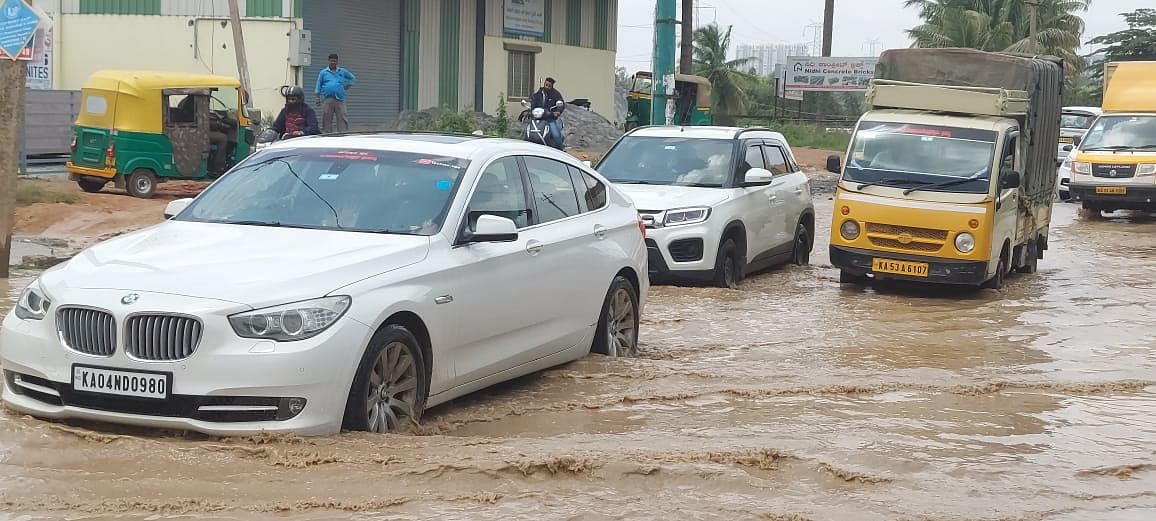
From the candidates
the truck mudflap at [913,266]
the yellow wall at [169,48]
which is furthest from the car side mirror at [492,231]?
the yellow wall at [169,48]

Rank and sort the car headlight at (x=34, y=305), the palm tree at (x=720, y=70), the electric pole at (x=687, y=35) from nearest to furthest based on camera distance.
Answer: the car headlight at (x=34, y=305) < the electric pole at (x=687, y=35) < the palm tree at (x=720, y=70)

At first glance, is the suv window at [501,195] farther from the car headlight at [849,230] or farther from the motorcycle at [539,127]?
the motorcycle at [539,127]

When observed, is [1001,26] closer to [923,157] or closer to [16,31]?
[923,157]

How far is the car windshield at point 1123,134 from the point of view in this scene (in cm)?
2430

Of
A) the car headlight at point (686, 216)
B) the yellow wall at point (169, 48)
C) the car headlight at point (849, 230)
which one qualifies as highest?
the yellow wall at point (169, 48)

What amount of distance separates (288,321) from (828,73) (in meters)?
51.1

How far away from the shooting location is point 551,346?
806cm

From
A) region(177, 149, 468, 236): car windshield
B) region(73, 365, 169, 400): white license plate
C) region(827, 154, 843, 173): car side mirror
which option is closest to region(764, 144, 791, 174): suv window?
region(827, 154, 843, 173): car side mirror

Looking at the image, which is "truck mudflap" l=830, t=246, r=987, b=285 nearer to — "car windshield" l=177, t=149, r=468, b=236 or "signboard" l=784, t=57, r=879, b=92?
"car windshield" l=177, t=149, r=468, b=236

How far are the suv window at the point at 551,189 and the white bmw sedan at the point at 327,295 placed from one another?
0.01 meters

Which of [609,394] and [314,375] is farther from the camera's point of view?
[609,394]

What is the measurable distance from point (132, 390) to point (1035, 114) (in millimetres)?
A: 11920

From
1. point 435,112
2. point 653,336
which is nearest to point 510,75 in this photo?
point 435,112

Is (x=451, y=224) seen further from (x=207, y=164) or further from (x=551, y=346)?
(x=207, y=164)
